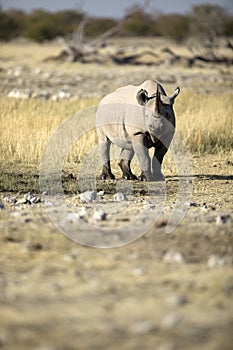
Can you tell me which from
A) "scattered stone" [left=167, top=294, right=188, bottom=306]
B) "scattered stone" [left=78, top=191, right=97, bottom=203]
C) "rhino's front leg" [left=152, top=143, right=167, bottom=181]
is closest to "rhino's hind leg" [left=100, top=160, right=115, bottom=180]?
"rhino's front leg" [left=152, top=143, right=167, bottom=181]

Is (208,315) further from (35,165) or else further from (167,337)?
(35,165)

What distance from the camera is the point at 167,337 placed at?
4.10 meters

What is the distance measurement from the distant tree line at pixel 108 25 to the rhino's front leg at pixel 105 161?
34.8 metres

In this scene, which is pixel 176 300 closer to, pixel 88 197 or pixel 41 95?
pixel 88 197

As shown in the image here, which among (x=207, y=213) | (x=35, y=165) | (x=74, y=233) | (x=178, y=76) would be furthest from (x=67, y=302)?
(x=178, y=76)

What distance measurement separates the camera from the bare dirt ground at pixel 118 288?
4.13m

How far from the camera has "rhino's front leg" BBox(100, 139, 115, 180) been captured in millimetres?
Result: 10758

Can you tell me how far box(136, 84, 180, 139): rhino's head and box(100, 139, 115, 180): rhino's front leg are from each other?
3.68 ft

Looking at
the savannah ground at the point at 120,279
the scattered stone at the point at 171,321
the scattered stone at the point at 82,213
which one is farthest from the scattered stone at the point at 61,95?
the scattered stone at the point at 171,321

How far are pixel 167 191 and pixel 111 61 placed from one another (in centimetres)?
2129

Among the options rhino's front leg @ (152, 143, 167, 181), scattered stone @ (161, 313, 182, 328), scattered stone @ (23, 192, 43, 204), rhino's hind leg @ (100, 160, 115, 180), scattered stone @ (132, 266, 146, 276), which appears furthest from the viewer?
rhino's hind leg @ (100, 160, 115, 180)

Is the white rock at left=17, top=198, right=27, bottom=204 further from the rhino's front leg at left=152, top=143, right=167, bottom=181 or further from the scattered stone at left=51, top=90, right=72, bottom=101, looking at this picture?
the scattered stone at left=51, top=90, right=72, bottom=101

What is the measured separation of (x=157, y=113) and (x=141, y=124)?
0.35 m

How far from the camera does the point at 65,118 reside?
46.6 feet
